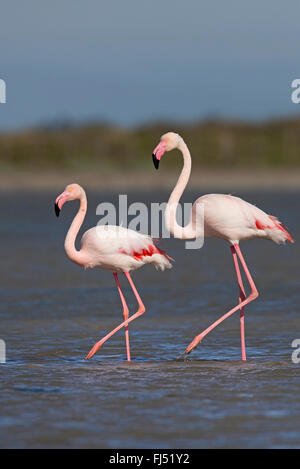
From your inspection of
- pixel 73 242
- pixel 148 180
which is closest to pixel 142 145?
pixel 148 180

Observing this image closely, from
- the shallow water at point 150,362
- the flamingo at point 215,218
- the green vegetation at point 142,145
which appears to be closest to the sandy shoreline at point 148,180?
the green vegetation at point 142,145

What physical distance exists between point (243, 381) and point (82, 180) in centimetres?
3808

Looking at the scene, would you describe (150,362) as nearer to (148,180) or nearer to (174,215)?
(174,215)

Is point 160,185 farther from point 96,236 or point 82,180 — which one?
point 96,236

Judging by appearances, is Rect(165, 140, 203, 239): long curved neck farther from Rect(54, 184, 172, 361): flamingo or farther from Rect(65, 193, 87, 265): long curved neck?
Rect(65, 193, 87, 265): long curved neck

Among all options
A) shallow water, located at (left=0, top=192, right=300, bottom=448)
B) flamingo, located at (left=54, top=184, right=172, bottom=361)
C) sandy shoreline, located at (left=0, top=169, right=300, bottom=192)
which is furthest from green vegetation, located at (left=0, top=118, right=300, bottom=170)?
flamingo, located at (left=54, top=184, right=172, bottom=361)

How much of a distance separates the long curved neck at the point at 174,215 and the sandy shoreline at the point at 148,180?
2958 cm

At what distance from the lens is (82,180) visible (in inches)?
1769

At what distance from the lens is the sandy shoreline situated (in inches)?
1614

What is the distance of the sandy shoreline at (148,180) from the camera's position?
135 feet

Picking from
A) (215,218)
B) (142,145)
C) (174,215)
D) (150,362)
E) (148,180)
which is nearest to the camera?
(150,362)

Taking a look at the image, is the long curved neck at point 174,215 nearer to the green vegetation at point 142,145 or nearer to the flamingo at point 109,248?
the flamingo at point 109,248

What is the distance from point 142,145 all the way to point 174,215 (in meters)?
55.1

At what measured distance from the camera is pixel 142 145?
63.0 metres
